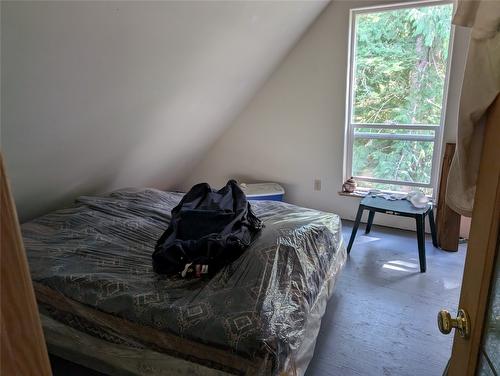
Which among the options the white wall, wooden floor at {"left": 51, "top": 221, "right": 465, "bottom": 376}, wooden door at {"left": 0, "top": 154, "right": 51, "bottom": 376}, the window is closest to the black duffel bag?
wooden floor at {"left": 51, "top": 221, "right": 465, "bottom": 376}

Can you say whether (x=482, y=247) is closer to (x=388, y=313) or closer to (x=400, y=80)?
(x=388, y=313)

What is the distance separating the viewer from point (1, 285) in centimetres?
40

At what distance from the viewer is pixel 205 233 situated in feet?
6.07

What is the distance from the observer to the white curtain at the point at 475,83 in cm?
58

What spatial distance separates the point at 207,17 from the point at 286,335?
1.77m

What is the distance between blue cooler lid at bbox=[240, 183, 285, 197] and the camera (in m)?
3.62

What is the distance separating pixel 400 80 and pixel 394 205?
1.20 metres

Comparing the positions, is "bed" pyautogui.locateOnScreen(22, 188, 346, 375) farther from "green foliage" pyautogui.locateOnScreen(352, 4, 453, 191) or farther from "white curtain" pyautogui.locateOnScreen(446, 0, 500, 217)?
"green foliage" pyautogui.locateOnScreen(352, 4, 453, 191)

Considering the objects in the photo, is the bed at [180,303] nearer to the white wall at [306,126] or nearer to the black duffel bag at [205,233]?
the black duffel bag at [205,233]

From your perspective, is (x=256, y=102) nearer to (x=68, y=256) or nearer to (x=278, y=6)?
(x=278, y=6)

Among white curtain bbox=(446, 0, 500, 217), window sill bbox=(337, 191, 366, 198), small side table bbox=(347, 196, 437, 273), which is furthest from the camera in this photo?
window sill bbox=(337, 191, 366, 198)

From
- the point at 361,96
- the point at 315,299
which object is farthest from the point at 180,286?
the point at 361,96

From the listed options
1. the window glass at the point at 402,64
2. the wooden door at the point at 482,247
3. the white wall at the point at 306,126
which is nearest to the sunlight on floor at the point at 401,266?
the white wall at the point at 306,126

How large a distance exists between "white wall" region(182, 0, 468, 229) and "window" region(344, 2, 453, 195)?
102 millimetres
